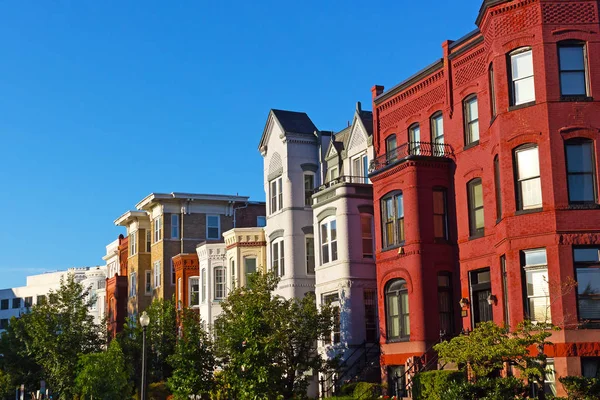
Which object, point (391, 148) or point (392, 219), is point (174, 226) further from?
point (392, 219)

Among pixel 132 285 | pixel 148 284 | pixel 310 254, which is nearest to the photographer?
pixel 310 254

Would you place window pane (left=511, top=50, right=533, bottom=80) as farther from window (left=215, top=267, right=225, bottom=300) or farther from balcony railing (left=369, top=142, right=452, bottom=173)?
window (left=215, top=267, right=225, bottom=300)

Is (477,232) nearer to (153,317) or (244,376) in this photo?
(244,376)

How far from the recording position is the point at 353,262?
3862cm

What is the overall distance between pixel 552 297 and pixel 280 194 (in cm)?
2323

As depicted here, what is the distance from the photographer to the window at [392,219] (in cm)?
3509

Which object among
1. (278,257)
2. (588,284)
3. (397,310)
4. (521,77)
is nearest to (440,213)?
(397,310)

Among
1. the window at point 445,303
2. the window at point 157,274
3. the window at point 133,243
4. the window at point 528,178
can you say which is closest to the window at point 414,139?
the window at point 445,303

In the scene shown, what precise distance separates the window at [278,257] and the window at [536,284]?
1986 centimetres

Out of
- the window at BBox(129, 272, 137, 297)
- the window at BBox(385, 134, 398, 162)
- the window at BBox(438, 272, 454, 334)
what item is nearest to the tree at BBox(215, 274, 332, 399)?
the window at BBox(438, 272, 454, 334)

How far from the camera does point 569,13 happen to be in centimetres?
2759

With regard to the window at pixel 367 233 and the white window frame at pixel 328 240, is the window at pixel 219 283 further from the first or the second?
the window at pixel 367 233

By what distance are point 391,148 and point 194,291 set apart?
87.4ft

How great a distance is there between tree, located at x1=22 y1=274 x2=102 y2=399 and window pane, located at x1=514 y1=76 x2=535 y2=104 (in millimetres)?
35116
